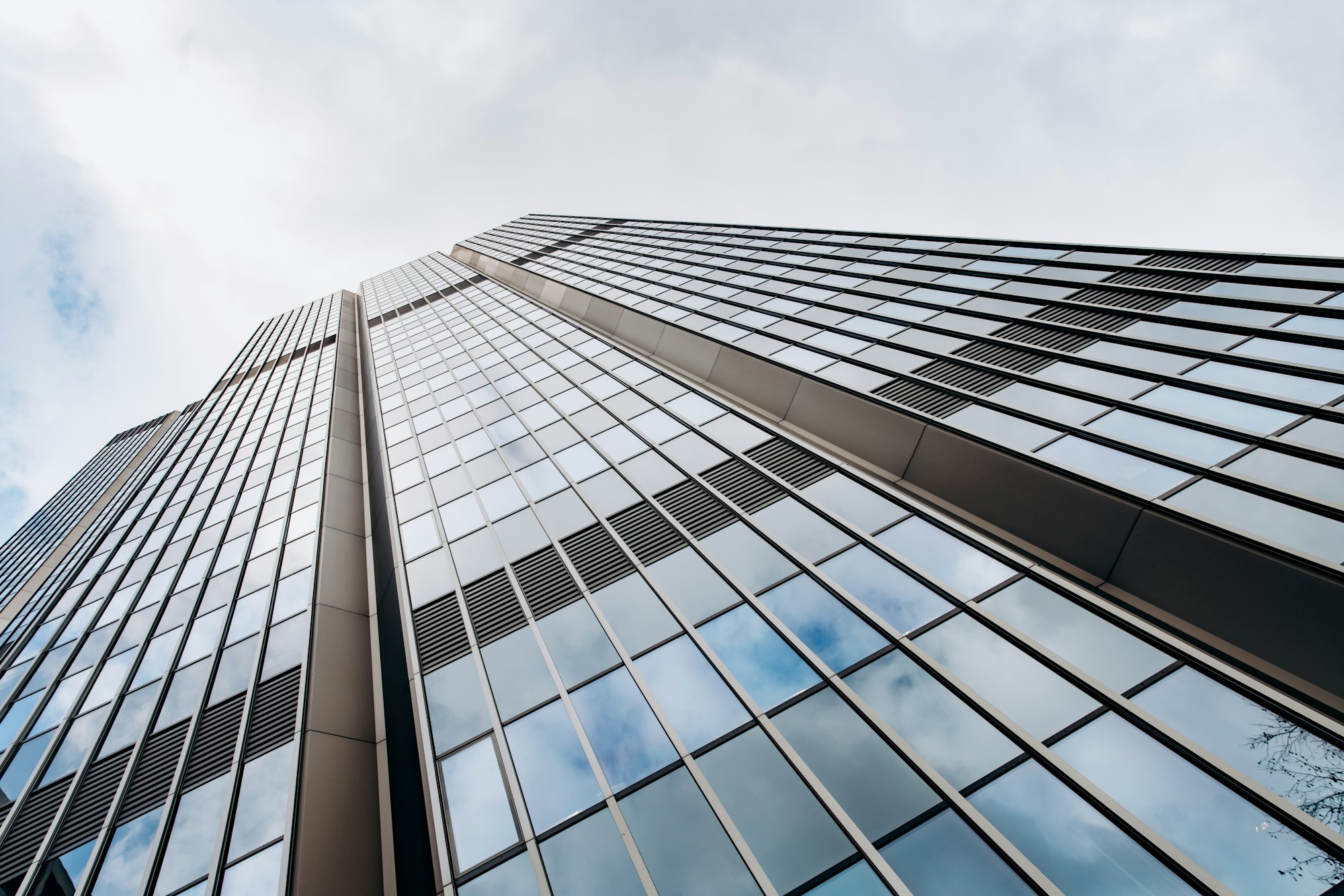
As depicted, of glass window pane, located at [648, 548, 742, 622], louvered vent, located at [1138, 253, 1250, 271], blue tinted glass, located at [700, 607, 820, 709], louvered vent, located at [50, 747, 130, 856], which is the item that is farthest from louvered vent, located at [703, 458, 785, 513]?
louvered vent, located at [1138, 253, 1250, 271]

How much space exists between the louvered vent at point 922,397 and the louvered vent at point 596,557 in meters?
7.71

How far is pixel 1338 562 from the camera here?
8.67 m

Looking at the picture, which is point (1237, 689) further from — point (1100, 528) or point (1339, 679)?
point (1100, 528)

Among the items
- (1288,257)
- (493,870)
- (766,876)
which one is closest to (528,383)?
(493,870)

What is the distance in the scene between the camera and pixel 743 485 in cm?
1515

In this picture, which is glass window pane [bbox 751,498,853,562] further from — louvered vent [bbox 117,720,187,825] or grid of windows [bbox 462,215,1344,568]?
louvered vent [bbox 117,720,187,825]

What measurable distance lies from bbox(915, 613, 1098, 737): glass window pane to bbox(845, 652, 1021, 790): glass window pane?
0.37 m

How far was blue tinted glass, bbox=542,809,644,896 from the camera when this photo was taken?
8023mm

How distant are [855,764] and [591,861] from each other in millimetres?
3523

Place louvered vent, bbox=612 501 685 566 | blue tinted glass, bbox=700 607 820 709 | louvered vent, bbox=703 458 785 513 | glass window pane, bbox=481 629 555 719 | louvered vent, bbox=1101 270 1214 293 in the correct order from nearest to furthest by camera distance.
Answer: blue tinted glass, bbox=700 607 820 709
glass window pane, bbox=481 629 555 719
louvered vent, bbox=612 501 685 566
louvered vent, bbox=703 458 785 513
louvered vent, bbox=1101 270 1214 293

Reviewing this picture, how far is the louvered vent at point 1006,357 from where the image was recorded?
16092 millimetres

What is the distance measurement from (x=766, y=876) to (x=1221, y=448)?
10221 millimetres

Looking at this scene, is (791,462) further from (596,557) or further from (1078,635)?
(1078,635)

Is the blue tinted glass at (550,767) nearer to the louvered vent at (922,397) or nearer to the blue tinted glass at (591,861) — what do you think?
the blue tinted glass at (591,861)
